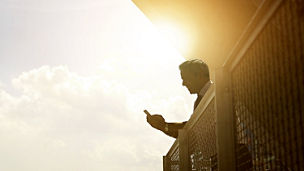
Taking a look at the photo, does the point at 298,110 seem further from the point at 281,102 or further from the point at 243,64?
the point at 243,64

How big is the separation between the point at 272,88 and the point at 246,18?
232 inches

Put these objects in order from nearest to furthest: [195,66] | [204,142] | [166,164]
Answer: [204,142] → [195,66] → [166,164]

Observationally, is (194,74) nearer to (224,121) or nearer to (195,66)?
(195,66)

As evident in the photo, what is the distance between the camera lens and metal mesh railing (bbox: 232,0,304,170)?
1.41m

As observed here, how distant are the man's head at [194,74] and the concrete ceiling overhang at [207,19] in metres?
3.11

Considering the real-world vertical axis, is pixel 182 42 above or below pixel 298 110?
above

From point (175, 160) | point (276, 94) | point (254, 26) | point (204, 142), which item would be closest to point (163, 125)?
point (175, 160)

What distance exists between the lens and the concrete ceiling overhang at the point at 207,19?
7250mm

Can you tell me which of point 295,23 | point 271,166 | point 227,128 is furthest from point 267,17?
point 227,128

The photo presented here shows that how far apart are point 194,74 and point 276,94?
2317mm

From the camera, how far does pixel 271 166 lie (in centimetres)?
168

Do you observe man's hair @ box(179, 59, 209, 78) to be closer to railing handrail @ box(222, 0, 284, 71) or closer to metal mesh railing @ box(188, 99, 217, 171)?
metal mesh railing @ box(188, 99, 217, 171)

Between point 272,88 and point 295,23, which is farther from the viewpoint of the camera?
point 272,88

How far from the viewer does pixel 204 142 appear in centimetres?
314
